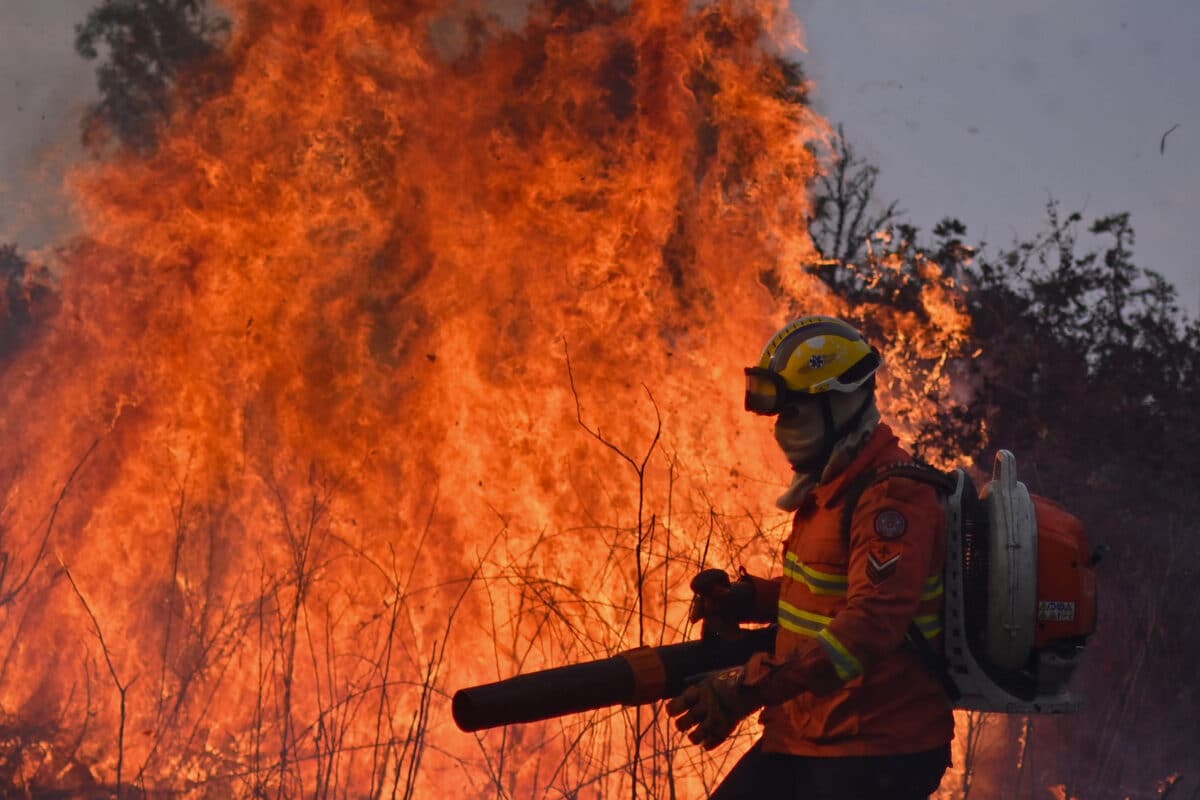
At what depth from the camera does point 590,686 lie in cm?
303

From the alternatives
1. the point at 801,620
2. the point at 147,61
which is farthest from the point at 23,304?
the point at 801,620

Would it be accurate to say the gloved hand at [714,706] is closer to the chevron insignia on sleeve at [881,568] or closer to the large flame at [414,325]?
the chevron insignia on sleeve at [881,568]

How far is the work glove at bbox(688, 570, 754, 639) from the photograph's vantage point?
3451mm

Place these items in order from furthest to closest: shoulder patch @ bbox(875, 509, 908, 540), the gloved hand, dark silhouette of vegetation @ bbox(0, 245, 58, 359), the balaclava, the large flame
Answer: dark silhouette of vegetation @ bbox(0, 245, 58, 359)
the large flame
the balaclava
shoulder patch @ bbox(875, 509, 908, 540)
the gloved hand

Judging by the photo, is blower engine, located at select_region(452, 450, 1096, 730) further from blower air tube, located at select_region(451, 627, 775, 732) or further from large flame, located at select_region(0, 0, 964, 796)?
large flame, located at select_region(0, 0, 964, 796)

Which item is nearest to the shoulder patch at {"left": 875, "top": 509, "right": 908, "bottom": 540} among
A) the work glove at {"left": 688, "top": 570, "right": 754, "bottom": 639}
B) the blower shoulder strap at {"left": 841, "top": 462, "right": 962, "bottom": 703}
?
the blower shoulder strap at {"left": 841, "top": 462, "right": 962, "bottom": 703}

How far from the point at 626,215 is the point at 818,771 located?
5.62m

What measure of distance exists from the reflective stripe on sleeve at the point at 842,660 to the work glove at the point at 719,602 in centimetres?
58

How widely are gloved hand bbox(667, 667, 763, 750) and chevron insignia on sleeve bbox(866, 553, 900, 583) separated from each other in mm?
417

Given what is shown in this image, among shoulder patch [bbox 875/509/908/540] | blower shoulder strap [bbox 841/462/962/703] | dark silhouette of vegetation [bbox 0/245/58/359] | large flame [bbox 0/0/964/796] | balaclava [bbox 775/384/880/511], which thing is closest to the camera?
shoulder patch [bbox 875/509/908/540]

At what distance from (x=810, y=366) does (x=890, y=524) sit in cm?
57

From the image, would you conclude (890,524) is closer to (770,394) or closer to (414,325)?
(770,394)

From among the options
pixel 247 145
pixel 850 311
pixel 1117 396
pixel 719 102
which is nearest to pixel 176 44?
pixel 247 145

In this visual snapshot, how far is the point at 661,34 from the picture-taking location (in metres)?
8.53
